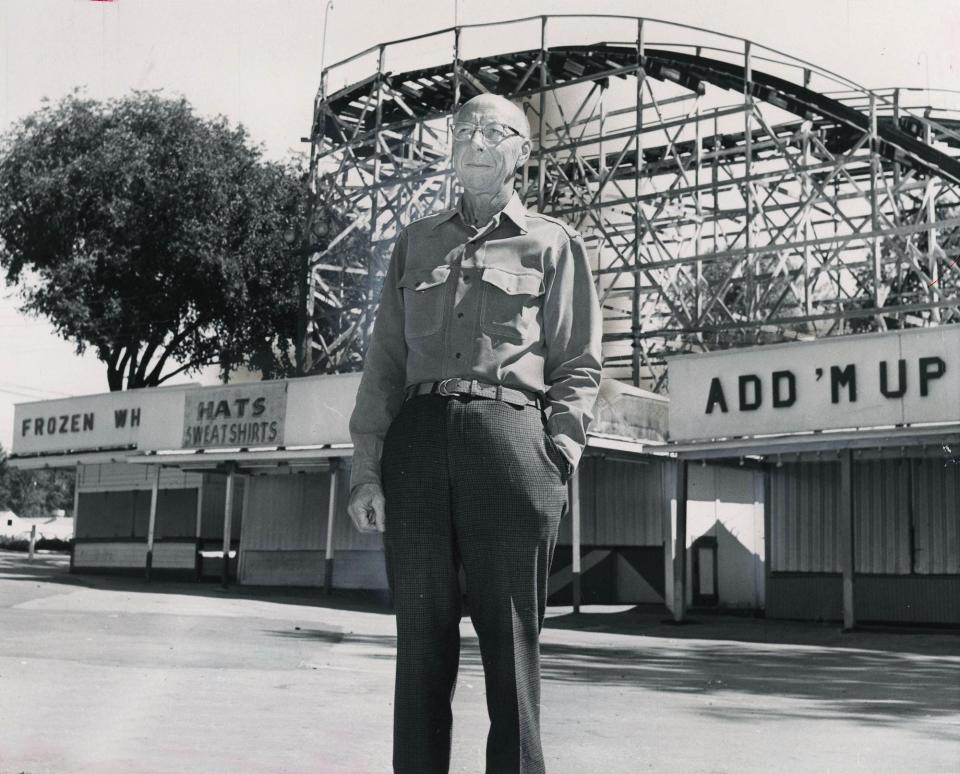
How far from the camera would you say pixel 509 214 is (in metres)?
3.34

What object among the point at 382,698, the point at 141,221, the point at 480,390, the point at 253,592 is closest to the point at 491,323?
the point at 480,390

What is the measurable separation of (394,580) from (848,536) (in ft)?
42.3

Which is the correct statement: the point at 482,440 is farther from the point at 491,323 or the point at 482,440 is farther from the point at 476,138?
the point at 476,138

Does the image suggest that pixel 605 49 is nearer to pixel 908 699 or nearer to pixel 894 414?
pixel 894 414

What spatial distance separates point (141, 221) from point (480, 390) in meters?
29.8

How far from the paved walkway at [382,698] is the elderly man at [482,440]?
5.42 ft

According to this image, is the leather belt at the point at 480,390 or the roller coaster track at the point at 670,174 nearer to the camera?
the leather belt at the point at 480,390

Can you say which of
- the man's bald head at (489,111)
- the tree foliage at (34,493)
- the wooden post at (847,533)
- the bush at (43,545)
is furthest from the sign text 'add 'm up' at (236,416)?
the tree foliage at (34,493)

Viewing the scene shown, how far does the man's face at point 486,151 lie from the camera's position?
3287 mm

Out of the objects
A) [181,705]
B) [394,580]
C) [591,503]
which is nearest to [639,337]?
[591,503]

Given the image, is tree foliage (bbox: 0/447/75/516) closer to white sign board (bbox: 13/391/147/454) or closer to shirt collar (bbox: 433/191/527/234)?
white sign board (bbox: 13/391/147/454)

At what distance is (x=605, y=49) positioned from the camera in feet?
80.0

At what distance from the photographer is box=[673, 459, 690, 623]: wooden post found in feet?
54.3

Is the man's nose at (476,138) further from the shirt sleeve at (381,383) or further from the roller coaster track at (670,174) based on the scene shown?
the roller coaster track at (670,174)
